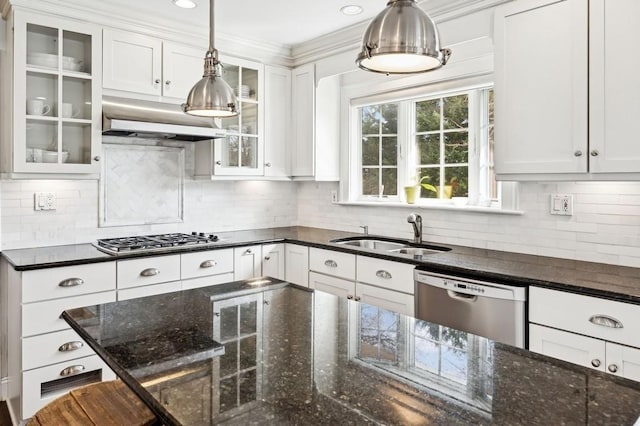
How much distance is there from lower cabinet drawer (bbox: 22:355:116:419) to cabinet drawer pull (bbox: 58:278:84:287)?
1.50ft

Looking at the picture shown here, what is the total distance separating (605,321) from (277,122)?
294 centimetres

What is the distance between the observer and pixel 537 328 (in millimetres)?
2236

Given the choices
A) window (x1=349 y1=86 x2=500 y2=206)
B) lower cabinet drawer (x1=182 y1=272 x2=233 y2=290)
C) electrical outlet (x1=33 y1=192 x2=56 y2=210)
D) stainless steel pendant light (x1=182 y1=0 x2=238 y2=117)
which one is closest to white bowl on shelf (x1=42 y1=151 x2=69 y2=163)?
electrical outlet (x1=33 y1=192 x2=56 y2=210)

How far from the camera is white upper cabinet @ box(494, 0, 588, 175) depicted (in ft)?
7.71

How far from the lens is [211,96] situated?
6.27 ft

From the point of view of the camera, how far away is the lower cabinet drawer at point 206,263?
3.20 m

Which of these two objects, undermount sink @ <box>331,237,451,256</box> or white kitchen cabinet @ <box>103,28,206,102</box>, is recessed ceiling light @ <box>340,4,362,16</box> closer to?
white kitchen cabinet @ <box>103,28,206,102</box>

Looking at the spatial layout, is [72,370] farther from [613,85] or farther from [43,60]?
[613,85]

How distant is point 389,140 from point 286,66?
115cm

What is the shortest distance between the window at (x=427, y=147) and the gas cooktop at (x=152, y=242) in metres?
1.41

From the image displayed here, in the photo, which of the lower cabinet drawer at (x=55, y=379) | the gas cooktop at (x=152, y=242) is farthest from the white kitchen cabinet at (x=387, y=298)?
the lower cabinet drawer at (x=55, y=379)

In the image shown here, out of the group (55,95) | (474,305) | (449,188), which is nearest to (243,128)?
(55,95)

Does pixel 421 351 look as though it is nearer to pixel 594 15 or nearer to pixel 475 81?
pixel 594 15

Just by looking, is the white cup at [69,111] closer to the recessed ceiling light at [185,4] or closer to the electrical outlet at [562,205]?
the recessed ceiling light at [185,4]
